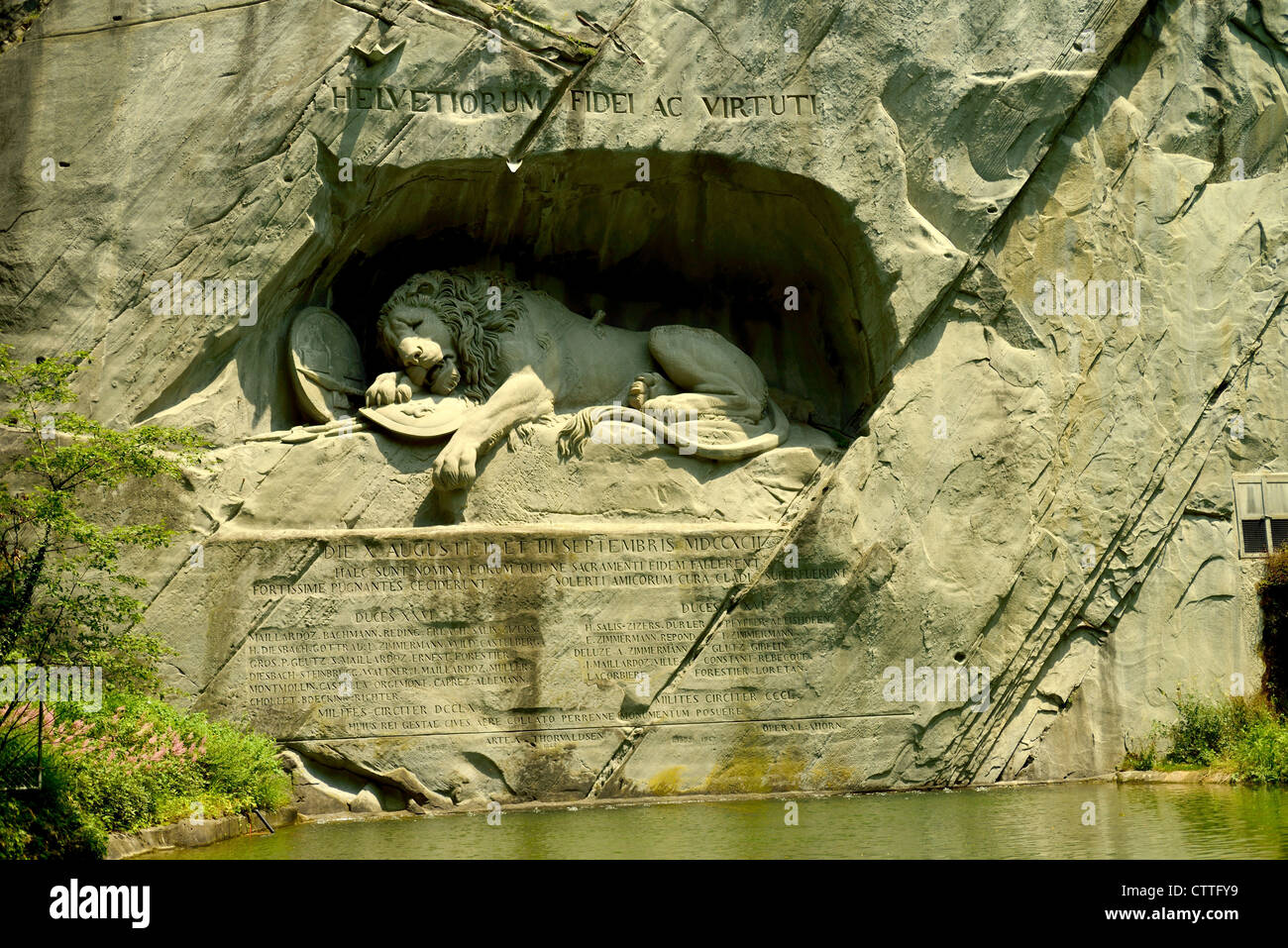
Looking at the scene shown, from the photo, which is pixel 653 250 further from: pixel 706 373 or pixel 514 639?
pixel 514 639

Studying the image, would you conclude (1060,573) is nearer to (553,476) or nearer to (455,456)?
(553,476)

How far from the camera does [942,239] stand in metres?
12.4

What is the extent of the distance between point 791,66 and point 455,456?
4332 millimetres

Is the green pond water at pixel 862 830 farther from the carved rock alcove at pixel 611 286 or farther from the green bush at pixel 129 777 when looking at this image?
the carved rock alcove at pixel 611 286

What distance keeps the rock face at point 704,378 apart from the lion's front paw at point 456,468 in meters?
0.17

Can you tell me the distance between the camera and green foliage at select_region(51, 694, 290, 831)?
28.1ft

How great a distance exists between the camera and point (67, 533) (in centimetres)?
941

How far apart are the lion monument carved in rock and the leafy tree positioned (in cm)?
211

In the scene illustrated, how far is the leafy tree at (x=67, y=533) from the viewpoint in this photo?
9.43m

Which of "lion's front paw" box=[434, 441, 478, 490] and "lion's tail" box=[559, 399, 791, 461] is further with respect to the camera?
"lion's tail" box=[559, 399, 791, 461]

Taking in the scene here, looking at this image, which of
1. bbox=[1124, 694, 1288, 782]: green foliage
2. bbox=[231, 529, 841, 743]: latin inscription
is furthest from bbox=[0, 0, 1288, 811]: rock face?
bbox=[1124, 694, 1288, 782]: green foliage

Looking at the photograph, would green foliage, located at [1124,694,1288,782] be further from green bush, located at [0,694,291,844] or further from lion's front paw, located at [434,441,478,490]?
green bush, located at [0,694,291,844]

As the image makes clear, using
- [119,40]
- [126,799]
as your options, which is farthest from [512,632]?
[119,40]

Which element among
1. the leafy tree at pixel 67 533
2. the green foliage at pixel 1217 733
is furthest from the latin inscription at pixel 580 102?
the green foliage at pixel 1217 733
